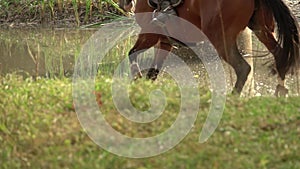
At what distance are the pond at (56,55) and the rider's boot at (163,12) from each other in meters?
1.21

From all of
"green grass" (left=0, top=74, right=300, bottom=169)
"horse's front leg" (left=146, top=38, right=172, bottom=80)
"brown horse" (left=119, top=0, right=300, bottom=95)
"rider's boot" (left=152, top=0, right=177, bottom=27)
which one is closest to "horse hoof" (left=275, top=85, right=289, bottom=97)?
"brown horse" (left=119, top=0, right=300, bottom=95)

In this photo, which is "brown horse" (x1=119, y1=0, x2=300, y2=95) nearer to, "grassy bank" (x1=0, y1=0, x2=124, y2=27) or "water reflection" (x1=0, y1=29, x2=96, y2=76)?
"water reflection" (x1=0, y1=29, x2=96, y2=76)

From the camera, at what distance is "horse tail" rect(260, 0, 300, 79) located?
7.54 meters

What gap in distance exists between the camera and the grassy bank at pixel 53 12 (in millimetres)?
16484

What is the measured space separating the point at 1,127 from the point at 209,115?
1463mm

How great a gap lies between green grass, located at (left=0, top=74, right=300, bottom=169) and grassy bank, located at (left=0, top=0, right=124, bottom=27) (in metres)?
10.8

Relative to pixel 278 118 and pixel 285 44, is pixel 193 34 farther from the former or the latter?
pixel 278 118

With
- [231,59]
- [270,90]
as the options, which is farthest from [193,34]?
[270,90]

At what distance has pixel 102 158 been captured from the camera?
4.35 metres

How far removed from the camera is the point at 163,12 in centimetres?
845

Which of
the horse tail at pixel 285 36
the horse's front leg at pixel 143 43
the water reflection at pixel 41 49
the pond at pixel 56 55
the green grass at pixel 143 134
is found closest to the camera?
the green grass at pixel 143 134

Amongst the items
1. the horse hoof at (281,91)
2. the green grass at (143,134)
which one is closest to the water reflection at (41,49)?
the horse hoof at (281,91)

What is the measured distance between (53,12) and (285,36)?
10.2m

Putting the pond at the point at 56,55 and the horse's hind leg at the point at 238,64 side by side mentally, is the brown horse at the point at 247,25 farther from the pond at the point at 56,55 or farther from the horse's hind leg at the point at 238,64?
the pond at the point at 56,55
